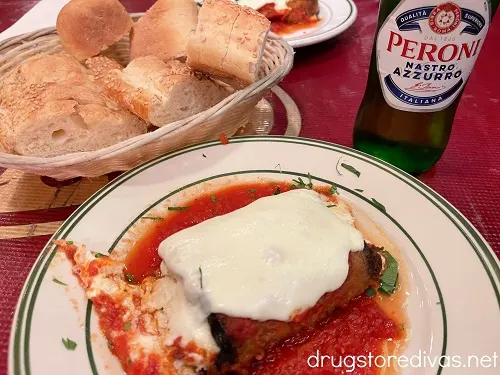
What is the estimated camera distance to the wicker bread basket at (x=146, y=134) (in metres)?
1.52

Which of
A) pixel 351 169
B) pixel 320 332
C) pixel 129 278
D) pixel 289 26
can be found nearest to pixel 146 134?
pixel 129 278

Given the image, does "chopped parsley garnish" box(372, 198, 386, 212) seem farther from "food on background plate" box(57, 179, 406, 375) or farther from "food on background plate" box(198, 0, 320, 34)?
"food on background plate" box(198, 0, 320, 34)

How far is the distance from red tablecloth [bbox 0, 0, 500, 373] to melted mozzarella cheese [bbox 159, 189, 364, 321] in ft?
2.04

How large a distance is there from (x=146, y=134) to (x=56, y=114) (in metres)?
0.35

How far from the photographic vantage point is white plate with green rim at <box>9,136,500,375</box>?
113 centimetres

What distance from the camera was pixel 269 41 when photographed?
83.0 inches

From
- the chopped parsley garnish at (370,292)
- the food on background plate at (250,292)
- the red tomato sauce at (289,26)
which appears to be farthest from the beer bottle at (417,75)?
the red tomato sauce at (289,26)

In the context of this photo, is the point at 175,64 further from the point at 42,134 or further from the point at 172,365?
the point at 172,365

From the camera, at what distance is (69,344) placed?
1.14m

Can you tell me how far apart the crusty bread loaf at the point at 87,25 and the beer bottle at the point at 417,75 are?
122cm

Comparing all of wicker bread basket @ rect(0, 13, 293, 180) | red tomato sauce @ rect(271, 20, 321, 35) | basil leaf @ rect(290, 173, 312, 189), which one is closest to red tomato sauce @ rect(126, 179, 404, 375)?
wicker bread basket @ rect(0, 13, 293, 180)

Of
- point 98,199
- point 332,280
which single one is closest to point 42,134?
point 98,199

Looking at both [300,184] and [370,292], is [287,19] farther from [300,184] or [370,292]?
[370,292]

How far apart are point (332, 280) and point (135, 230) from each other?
677 mm
